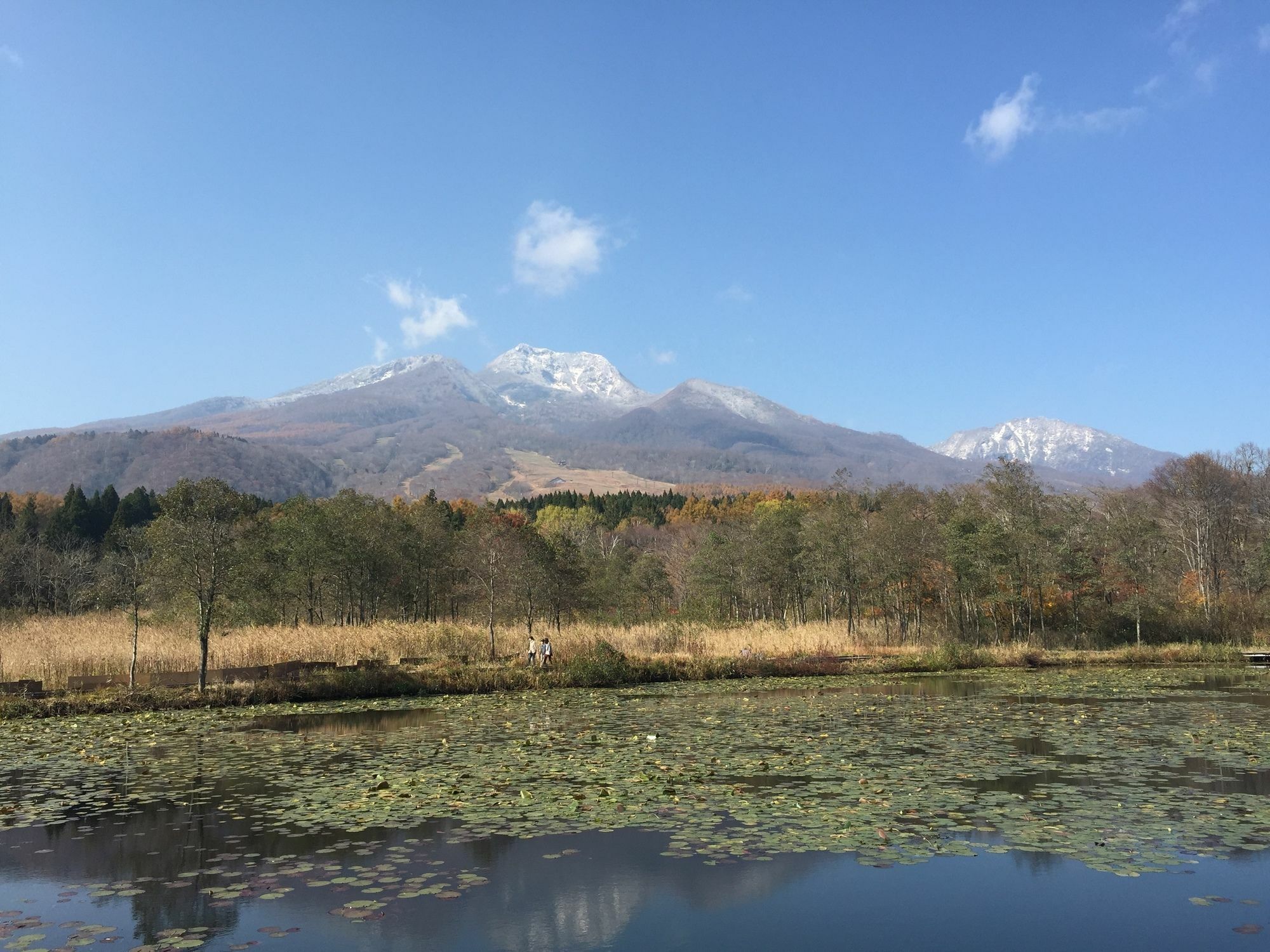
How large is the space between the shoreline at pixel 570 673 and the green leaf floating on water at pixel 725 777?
1.64 metres

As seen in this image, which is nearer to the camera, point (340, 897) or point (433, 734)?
point (340, 897)

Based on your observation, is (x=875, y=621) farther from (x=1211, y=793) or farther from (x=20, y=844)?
(x=20, y=844)

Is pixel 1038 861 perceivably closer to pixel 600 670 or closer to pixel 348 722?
pixel 348 722

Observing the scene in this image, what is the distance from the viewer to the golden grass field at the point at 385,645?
29.5 meters

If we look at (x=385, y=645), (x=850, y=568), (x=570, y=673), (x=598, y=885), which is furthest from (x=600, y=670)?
(x=598, y=885)

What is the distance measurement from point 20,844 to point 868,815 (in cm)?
1108

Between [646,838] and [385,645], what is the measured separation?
27.7 meters

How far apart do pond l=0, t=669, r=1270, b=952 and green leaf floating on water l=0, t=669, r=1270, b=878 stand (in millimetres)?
75

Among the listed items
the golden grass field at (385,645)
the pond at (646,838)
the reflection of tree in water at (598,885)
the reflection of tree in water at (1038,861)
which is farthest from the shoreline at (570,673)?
the reflection of tree in water at (1038,861)

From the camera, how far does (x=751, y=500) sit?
14800cm

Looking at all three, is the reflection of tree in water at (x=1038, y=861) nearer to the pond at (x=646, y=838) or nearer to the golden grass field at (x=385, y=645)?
the pond at (x=646, y=838)

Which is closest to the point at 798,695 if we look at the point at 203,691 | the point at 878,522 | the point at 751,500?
the point at 203,691

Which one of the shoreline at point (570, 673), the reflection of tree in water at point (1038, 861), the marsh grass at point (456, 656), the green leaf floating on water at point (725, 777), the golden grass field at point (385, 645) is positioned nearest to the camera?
the reflection of tree in water at point (1038, 861)

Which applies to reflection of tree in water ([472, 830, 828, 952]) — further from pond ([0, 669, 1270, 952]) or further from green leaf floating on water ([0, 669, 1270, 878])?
green leaf floating on water ([0, 669, 1270, 878])
